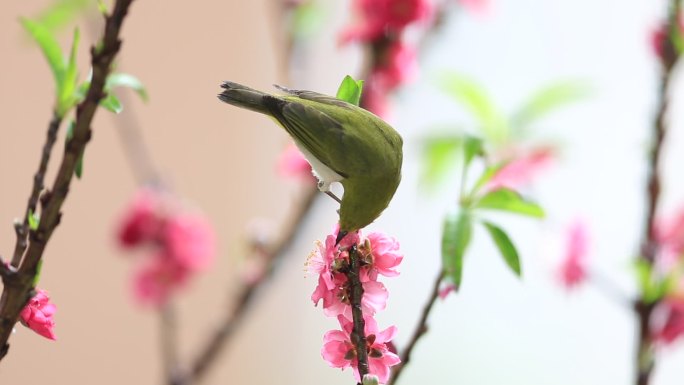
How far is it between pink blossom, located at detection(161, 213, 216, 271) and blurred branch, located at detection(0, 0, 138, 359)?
695mm

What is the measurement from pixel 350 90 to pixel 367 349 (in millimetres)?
115

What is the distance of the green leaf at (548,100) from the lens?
89 cm

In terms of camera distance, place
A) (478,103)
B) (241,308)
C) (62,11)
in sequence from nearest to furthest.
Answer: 1. (62,11)
2. (478,103)
3. (241,308)

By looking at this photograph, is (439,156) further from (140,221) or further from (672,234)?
(140,221)

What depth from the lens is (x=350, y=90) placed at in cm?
36

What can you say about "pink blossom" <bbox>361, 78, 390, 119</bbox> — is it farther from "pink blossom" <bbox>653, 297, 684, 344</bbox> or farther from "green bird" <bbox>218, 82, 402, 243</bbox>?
"green bird" <bbox>218, 82, 402, 243</bbox>

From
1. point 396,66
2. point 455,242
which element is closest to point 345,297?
point 455,242

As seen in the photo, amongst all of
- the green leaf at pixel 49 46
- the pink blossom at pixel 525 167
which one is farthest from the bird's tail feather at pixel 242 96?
the pink blossom at pixel 525 167

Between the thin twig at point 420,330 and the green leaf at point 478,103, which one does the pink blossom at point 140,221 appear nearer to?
the green leaf at point 478,103

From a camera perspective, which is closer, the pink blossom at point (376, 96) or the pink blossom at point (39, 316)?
the pink blossom at point (39, 316)

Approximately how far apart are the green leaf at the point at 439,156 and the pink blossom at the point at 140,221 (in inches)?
16.2

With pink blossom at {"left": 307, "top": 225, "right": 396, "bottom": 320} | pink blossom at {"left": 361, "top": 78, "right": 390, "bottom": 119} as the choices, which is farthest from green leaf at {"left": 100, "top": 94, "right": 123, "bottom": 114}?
pink blossom at {"left": 361, "top": 78, "right": 390, "bottom": 119}

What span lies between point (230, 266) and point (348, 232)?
2.07 meters

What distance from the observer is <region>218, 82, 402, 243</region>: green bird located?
334 mm
